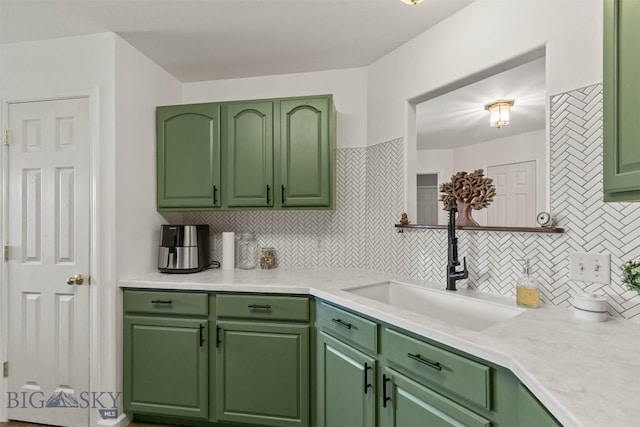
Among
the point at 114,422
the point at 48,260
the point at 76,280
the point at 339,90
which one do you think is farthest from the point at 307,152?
the point at 114,422

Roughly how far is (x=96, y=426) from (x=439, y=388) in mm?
2038

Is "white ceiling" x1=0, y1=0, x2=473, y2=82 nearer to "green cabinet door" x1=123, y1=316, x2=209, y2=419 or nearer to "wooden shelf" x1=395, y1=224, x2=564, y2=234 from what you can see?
"wooden shelf" x1=395, y1=224, x2=564, y2=234

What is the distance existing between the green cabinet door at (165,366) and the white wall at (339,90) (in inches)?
65.5

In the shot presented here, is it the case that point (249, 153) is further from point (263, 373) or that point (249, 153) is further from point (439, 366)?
point (439, 366)

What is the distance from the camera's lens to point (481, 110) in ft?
6.98

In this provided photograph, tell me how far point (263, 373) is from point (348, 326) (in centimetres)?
66

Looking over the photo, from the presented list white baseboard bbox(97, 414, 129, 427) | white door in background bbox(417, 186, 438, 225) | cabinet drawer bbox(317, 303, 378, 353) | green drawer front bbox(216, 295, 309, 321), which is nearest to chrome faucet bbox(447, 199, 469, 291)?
white door in background bbox(417, 186, 438, 225)

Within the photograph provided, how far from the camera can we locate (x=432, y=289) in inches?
67.2

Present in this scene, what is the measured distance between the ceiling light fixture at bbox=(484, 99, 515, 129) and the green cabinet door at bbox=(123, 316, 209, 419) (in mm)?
2142

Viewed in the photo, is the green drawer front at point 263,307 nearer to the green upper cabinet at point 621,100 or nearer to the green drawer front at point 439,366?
the green drawer front at point 439,366

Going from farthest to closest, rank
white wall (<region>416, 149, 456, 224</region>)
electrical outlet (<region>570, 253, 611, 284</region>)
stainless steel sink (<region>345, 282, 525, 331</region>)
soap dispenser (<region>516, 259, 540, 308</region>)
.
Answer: white wall (<region>416, 149, 456, 224</region>) → stainless steel sink (<region>345, 282, 525, 331</region>) → soap dispenser (<region>516, 259, 540, 308</region>) → electrical outlet (<region>570, 253, 611, 284</region>)

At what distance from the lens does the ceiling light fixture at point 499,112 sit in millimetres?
1911

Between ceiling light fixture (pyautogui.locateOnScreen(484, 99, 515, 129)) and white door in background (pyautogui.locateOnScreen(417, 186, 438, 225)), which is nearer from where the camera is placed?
ceiling light fixture (pyautogui.locateOnScreen(484, 99, 515, 129))

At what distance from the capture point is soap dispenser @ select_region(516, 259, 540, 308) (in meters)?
1.34
